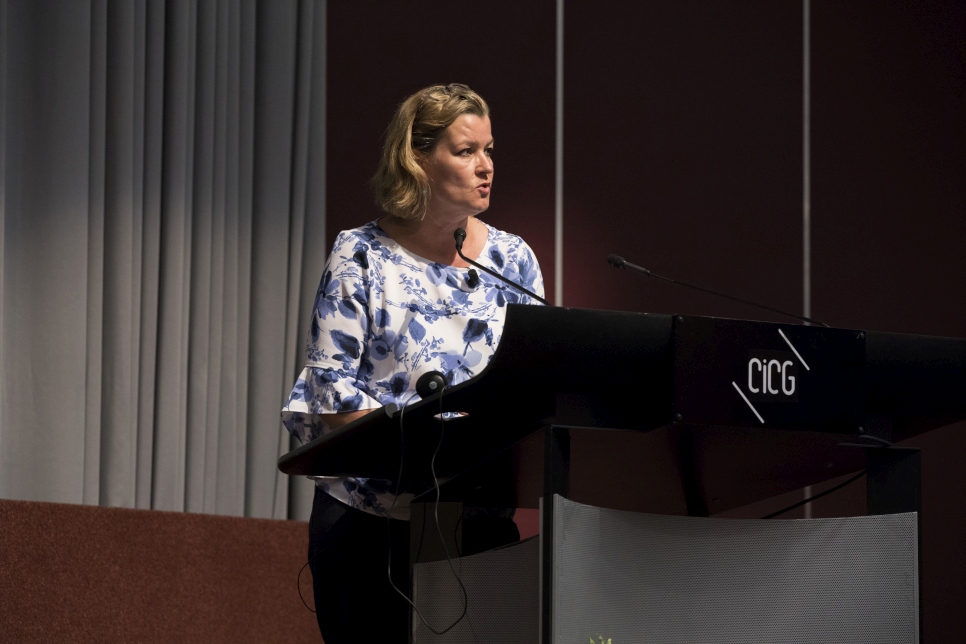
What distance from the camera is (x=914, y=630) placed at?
1.44 m

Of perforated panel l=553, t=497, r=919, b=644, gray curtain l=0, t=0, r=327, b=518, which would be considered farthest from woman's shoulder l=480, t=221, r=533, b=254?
gray curtain l=0, t=0, r=327, b=518

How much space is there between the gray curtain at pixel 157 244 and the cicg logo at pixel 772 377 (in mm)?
2287

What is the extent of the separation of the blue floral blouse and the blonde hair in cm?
14

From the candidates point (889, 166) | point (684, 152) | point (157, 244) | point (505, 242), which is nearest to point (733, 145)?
point (684, 152)

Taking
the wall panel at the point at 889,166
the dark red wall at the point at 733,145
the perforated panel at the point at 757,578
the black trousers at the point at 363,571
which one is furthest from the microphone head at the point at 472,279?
the wall panel at the point at 889,166

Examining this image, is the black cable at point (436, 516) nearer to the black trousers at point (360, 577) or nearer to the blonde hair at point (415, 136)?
the black trousers at point (360, 577)

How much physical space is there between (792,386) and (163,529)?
80.6 inches

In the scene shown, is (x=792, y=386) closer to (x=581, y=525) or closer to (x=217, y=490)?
(x=581, y=525)

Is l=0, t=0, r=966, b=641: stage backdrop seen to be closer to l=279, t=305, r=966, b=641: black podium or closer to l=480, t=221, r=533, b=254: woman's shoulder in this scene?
l=480, t=221, r=533, b=254: woman's shoulder

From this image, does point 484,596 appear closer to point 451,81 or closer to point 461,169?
point 461,169

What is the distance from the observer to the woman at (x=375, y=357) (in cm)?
182

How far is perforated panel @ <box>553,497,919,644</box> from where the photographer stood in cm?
138

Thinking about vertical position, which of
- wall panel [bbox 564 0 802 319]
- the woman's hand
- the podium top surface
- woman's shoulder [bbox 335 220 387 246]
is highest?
wall panel [bbox 564 0 802 319]

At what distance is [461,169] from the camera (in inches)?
80.6
